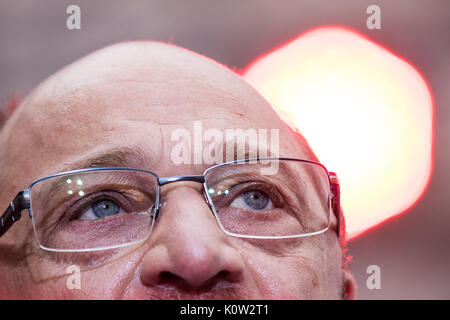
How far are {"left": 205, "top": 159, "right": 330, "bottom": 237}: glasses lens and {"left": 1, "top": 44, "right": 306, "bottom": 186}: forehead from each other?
0.13 m

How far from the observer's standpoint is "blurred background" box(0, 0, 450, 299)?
1707 mm

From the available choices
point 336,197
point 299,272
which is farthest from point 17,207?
point 336,197

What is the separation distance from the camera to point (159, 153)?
0.98m

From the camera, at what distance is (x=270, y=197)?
3.59 feet

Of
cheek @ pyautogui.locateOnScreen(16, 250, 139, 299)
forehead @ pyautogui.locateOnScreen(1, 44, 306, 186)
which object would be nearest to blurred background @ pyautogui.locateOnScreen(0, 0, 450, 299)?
forehead @ pyautogui.locateOnScreen(1, 44, 306, 186)

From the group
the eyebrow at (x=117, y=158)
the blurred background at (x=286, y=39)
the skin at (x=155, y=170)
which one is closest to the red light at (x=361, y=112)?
the blurred background at (x=286, y=39)

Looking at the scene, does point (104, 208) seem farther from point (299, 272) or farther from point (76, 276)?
point (299, 272)

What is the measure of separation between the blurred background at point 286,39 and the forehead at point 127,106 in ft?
1.25

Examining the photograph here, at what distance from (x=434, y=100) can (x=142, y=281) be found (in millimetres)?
1692

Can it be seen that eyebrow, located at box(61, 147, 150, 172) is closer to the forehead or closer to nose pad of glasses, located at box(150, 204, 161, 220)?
the forehead

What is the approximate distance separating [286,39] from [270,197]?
107 cm

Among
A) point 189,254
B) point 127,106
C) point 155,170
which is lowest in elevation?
point 189,254

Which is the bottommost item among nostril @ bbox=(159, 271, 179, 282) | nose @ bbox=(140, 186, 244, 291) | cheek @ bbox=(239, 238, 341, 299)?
cheek @ bbox=(239, 238, 341, 299)
